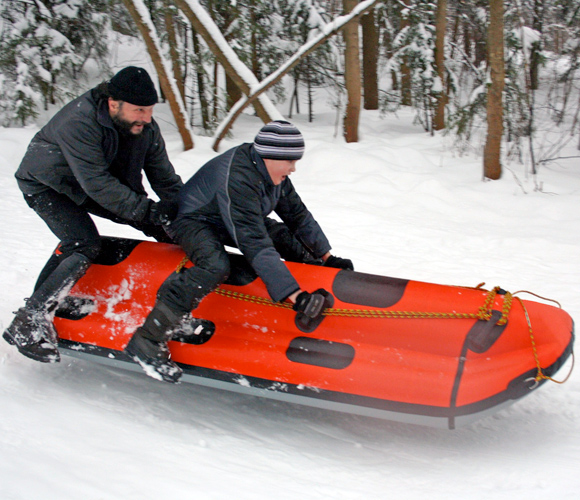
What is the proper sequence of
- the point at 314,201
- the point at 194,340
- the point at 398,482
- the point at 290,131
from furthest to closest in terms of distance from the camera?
the point at 314,201, the point at 194,340, the point at 290,131, the point at 398,482

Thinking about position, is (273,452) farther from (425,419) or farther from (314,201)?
(314,201)

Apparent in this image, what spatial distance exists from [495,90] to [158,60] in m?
5.03

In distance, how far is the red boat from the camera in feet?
8.02

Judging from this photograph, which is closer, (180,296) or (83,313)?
(180,296)

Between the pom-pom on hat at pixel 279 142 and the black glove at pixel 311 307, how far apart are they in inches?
27.9

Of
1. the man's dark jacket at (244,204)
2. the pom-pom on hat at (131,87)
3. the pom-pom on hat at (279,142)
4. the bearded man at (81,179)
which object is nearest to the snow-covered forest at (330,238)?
the bearded man at (81,179)

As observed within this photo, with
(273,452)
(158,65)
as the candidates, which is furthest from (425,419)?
(158,65)

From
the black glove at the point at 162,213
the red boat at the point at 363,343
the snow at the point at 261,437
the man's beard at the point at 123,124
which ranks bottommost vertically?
the snow at the point at 261,437

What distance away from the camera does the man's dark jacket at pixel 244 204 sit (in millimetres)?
2723

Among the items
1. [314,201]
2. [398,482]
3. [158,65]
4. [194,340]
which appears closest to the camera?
[398,482]

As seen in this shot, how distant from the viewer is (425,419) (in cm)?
244

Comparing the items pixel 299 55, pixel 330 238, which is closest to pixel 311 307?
pixel 330 238

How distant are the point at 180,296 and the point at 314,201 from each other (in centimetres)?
424

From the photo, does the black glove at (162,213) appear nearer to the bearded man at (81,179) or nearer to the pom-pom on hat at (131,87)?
the bearded man at (81,179)
